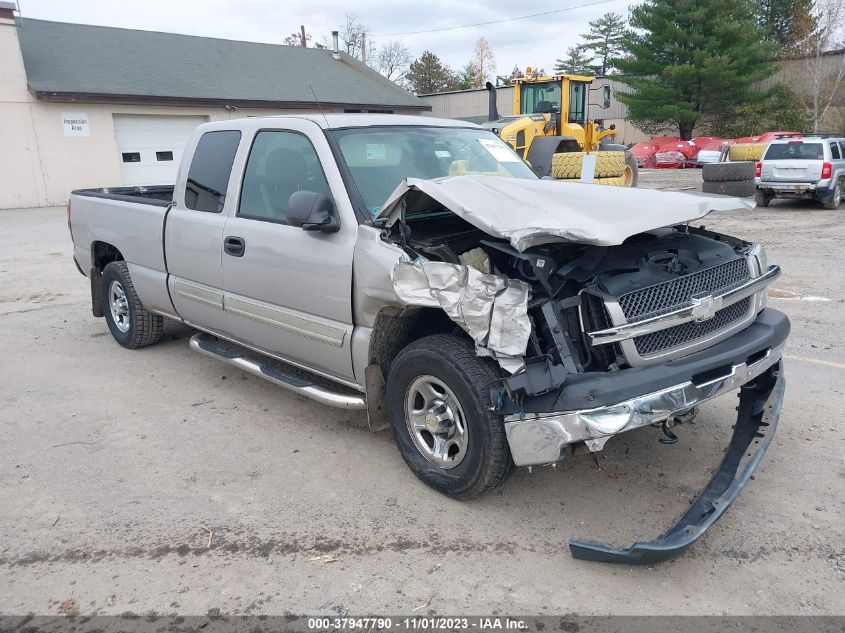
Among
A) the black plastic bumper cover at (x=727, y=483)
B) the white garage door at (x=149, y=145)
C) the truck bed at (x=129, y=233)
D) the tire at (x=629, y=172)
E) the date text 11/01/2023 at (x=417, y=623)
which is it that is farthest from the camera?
the white garage door at (x=149, y=145)

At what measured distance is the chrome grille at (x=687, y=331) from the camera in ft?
10.3

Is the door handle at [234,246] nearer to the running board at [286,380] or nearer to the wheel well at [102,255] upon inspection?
the running board at [286,380]

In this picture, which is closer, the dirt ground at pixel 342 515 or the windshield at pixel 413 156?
the dirt ground at pixel 342 515

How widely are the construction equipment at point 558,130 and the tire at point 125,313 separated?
8552 mm

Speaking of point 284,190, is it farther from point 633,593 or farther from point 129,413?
point 633,593

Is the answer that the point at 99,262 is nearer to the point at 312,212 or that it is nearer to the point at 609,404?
the point at 312,212

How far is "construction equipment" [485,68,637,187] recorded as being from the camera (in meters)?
13.0

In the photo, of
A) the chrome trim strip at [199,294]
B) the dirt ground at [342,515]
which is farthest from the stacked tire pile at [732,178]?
the chrome trim strip at [199,294]

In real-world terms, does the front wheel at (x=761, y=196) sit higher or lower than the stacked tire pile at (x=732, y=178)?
lower

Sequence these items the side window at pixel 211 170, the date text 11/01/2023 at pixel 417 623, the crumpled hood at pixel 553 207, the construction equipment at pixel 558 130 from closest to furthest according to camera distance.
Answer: the date text 11/01/2023 at pixel 417 623 < the crumpled hood at pixel 553 207 < the side window at pixel 211 170 < the construction equipment at pixel 558 130

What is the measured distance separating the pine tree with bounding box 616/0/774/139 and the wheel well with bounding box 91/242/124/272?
31.7 meters

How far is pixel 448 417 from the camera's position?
11.1 ft

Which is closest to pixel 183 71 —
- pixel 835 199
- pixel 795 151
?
pixel 795 151

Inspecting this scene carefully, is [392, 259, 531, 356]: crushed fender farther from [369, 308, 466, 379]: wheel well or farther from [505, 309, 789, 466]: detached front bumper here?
[369, 308, 466, 379]: wheel well
